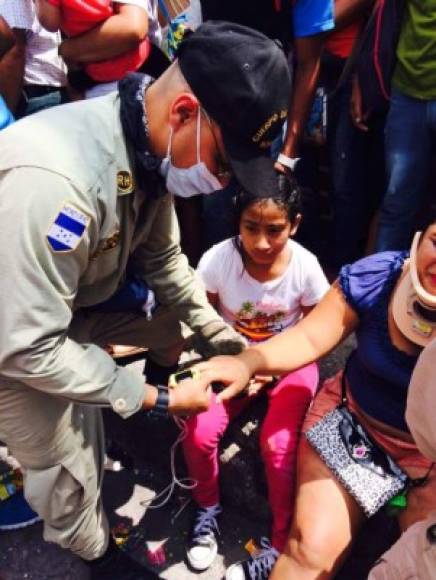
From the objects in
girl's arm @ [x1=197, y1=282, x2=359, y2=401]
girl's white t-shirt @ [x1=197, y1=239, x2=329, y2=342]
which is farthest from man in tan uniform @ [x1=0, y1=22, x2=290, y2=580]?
girl's white t-shirt @ [x1=197, y1=239, x2=329, y2=342]

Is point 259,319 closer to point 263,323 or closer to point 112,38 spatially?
point 263,323

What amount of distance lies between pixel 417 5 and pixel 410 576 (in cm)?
238

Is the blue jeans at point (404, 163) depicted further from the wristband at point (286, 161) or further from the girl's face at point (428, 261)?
the girl's face at point (428, 261)

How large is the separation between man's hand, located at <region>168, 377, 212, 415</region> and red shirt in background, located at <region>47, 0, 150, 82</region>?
5.27 ft

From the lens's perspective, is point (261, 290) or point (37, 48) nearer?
point (261, 290)

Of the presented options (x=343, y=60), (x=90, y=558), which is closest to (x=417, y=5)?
(x=343, y=60)

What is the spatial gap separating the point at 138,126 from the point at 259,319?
1.24 metres

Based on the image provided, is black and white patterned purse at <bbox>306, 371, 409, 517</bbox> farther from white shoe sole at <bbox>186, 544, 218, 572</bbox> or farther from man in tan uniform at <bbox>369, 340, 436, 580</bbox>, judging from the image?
white shoe sole at <bbox>186, 544, 218, 572</bbox>

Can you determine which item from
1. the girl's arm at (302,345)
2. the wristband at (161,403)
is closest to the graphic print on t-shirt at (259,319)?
the girl's arm at (302,345)

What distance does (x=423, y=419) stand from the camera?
4.31 ft

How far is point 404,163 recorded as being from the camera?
299cm

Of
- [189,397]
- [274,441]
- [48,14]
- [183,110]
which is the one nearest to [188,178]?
[183,110]

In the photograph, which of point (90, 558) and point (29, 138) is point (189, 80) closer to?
point (29, 138)

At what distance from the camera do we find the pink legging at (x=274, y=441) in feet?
7.87
